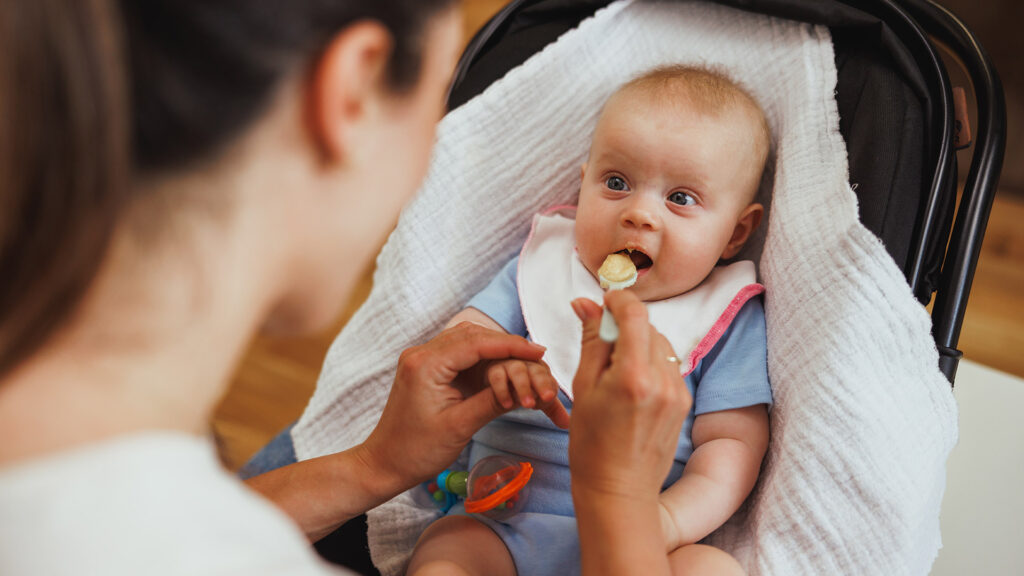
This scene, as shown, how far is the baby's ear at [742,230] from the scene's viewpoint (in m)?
1.07

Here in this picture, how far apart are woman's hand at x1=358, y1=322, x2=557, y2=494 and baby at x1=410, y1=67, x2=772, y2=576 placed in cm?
3

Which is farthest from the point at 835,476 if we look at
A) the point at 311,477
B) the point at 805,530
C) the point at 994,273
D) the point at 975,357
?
the point at 994,273

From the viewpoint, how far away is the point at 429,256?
1.08 m

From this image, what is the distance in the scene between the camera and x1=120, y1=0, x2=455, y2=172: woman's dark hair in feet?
1.44

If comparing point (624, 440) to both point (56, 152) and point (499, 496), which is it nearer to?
point (499, 496)

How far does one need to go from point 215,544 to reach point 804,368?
2.14 ft

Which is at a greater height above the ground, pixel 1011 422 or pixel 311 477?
pixel 311 477

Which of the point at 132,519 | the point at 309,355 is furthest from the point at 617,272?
the point at 309,355

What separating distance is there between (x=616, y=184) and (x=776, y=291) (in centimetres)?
24

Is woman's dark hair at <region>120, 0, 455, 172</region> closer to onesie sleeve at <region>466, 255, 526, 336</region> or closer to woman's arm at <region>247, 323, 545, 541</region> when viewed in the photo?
woman's arm at <region>247, 323, 545, 541</region>

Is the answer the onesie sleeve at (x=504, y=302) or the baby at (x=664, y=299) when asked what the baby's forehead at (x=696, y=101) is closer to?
the baby at (x=664, y=299)

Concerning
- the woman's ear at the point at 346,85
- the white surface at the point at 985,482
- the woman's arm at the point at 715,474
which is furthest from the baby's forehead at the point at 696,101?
the woman's ear at the point at 346,85

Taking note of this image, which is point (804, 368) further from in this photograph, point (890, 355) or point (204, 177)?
point (204, 177)

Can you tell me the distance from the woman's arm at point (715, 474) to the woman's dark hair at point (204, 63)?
58 centimetres
